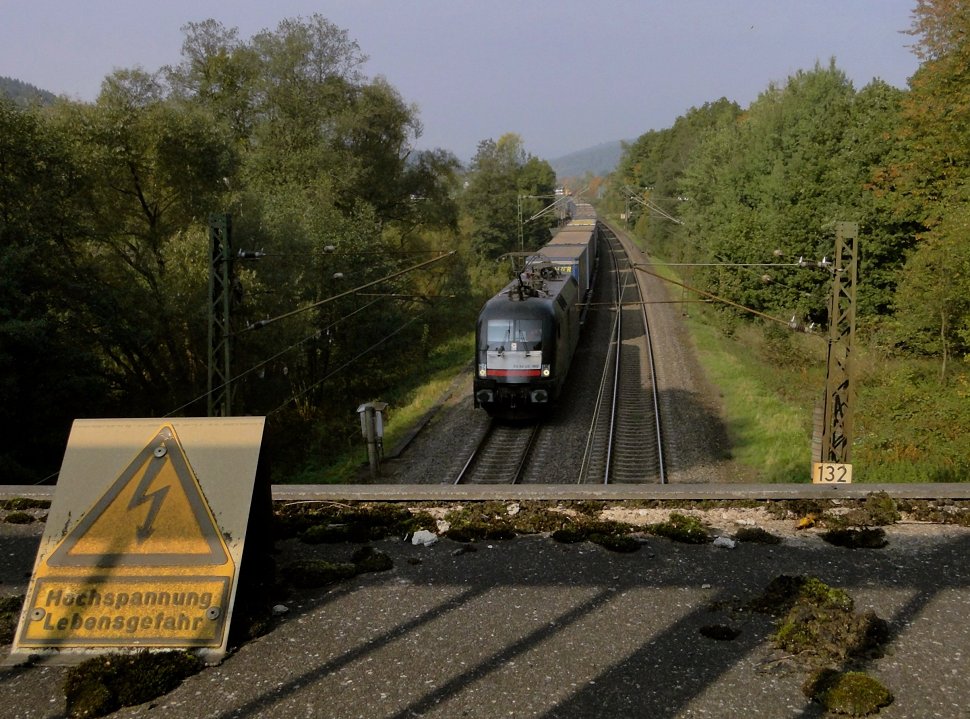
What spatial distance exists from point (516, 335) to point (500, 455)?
3.14 m

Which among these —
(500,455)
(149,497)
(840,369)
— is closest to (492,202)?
(500,455)

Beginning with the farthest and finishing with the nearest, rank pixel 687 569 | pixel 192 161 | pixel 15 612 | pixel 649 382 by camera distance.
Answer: pixel 649 382 < pixel 192 161 < pixel 687 569 < pixel 15 612

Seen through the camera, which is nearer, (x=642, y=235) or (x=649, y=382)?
(x=649, y=382)

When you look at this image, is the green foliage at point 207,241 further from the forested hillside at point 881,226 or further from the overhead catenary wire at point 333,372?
the forested hillside at point 881,226

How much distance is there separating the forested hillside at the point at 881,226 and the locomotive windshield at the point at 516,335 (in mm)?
5057

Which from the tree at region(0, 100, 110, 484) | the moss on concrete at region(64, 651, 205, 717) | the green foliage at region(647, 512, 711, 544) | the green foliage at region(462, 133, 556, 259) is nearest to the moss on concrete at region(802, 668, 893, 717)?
the green foliage at region(647, 512, 711, 544)

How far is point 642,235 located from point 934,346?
53.1 meters

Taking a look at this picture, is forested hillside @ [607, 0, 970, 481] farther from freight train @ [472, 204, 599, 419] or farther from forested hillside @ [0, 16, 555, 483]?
forested hillside @ [0, 16, 555, 483]

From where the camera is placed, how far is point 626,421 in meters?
19.8

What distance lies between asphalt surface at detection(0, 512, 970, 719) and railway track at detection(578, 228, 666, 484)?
300 inches

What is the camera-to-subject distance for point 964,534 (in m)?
8.15

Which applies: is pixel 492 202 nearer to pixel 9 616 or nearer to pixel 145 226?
pixel 145 226

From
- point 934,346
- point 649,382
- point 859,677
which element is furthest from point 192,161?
point 934,346

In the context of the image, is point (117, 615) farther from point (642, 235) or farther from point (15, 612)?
point (642, 235)
